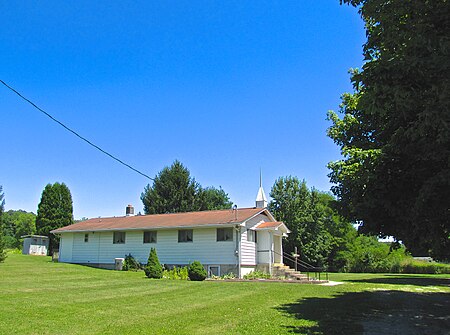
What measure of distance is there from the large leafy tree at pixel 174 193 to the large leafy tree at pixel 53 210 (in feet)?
30.0

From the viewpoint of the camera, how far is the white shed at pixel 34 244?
4244 centimetres

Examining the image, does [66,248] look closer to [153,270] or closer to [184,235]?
[184,235]

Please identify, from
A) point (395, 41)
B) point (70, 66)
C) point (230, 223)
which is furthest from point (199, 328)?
point (230, 223)

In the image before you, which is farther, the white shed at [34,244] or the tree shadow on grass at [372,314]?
the white shed at [34,244]

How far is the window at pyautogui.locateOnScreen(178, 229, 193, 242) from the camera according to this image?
2567cm

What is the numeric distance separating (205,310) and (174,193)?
114 ft

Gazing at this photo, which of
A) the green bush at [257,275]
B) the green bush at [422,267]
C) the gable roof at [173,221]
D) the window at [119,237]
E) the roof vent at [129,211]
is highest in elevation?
the roof vent at [129,211]

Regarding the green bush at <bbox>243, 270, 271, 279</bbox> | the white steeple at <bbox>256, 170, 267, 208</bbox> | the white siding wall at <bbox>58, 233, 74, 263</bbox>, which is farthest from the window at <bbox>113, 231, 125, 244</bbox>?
the white steeple at <bbox>256, 170, 267, 208</bbox>

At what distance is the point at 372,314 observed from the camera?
421 inches

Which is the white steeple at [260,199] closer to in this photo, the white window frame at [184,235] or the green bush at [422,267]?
the white window frame at [184,235]

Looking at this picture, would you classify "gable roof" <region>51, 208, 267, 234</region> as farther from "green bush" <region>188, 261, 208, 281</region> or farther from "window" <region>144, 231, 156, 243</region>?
"green bush" <region>188, 261, 208, 281</region>

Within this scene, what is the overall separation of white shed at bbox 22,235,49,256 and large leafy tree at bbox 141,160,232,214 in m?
12.0

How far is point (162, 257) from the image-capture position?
26.2m

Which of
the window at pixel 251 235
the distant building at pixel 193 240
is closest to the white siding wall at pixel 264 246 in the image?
the distant building at pixel 193 240
